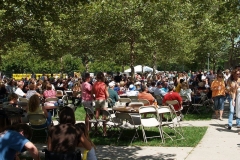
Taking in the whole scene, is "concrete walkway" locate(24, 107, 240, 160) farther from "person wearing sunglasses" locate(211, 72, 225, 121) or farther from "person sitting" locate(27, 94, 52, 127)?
"person wearing sunglasses" locate(211, 72, 225, 121)

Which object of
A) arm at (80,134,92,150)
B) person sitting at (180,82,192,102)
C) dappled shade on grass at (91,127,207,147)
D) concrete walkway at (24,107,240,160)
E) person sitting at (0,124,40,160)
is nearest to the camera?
person sitting at (0,124,40,160)

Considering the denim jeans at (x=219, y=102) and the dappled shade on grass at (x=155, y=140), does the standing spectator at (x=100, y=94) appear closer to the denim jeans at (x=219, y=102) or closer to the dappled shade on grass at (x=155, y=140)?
the dappled shade on grass at (x=155, y=140)

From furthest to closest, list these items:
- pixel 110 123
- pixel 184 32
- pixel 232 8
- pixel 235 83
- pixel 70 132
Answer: pixel 184 32 → pixel 232 8 → pixel 235 83 → pixel 110 123 → pixel 70 132

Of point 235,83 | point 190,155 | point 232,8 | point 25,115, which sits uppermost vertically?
point 232,8

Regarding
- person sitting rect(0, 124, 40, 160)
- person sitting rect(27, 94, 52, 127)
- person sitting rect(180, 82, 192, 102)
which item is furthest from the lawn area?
person sitting rect(0, 124, 40, 160)

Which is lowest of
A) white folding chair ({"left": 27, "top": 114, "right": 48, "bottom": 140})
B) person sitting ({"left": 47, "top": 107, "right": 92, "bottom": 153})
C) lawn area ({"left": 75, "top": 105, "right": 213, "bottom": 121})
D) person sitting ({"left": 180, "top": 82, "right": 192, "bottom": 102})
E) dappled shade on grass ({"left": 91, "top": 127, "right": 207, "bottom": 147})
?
dappled shade on grass ({"left": 91, "top": 127, "right": 207, "bottom": 147})

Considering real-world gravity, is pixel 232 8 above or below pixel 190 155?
above

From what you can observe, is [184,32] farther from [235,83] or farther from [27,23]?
[235,83]

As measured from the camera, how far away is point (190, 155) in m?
7.46

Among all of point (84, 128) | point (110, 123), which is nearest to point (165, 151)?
point (110, 123)

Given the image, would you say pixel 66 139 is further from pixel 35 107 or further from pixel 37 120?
pixel 35 107

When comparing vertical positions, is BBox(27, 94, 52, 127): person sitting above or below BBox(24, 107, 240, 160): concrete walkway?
above

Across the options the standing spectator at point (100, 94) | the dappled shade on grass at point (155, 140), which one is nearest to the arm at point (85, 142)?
the dappled shade on grass at point (155, 140)

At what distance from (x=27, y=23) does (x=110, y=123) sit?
13.3 meters
